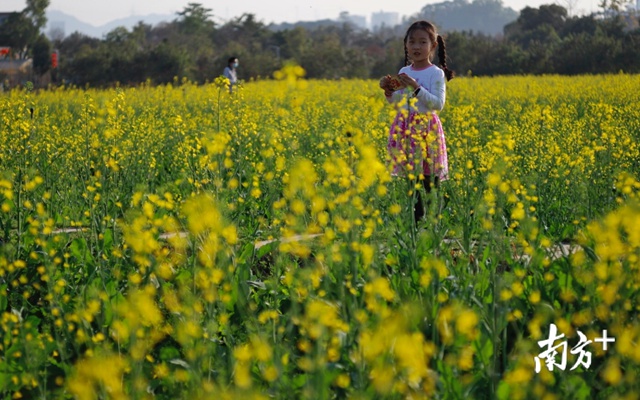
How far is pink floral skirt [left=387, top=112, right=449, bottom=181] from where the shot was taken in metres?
4.09

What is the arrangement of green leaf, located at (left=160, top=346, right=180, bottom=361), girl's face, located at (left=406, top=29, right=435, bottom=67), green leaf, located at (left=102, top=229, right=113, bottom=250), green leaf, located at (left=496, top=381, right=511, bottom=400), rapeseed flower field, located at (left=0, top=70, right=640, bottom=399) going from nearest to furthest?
rapeseed flower field, located at (left=0, top=70, right=640, bottom=399), green leaf, located at (left=496, top=381, right=511, bottom=400), green leaf, located at (left=160, top=346, right=180, bottom=361), green leaf, located at (left=102, top=229, right=113, bottom=250), girl's face, located at (left=406, top=29, right=435, bottom=67)

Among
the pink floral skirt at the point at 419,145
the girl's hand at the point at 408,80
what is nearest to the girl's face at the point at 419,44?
the pink floral skirt at the point at 419,145

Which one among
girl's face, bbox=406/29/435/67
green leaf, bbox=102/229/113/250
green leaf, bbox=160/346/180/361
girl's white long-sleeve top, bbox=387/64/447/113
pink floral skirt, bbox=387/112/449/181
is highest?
girl's face, bbox=406/29/435/67

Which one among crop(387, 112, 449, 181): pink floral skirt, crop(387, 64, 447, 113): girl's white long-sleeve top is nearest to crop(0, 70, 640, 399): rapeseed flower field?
crop(387, 112, 449, 181): pink floral skirt

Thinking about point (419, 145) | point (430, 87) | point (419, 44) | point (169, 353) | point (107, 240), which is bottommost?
point (169, 353)

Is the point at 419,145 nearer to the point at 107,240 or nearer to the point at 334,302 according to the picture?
the point at 334,302

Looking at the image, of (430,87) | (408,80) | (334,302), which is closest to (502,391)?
(334,302)

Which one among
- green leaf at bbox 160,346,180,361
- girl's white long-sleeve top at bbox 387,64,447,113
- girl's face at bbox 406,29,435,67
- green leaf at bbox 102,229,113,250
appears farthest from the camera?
girl's face at bbox 406,29,435,67

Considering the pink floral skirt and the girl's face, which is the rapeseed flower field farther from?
the girl's face

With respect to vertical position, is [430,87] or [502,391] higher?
[430,87]

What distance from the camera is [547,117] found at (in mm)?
6031

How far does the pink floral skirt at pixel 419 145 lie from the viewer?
Result: 161 inches

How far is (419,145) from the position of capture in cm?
434

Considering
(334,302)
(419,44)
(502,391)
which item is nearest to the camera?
(502,391)
